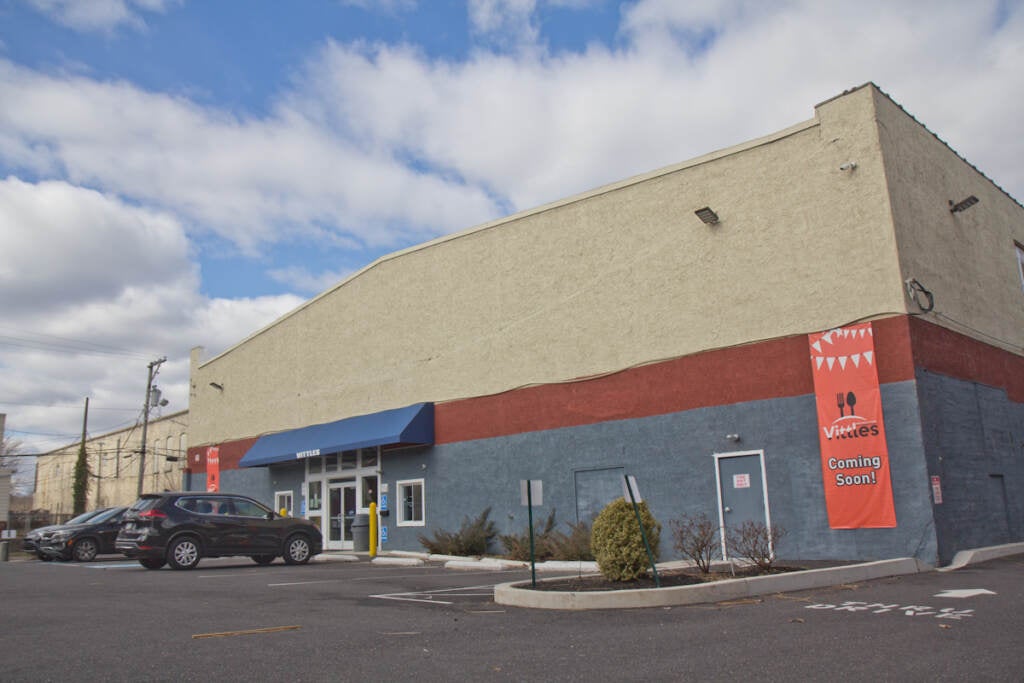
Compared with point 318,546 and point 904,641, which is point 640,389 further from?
point 904,641

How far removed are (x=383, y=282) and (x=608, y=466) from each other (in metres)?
10.7

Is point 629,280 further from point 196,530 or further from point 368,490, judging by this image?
point 368,490

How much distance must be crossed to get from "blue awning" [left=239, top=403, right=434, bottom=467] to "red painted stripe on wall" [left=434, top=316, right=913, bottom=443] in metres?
0.73

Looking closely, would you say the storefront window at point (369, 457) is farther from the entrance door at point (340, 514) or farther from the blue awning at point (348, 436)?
the entrance door at point (340, 514)

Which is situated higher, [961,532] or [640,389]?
[640,389]

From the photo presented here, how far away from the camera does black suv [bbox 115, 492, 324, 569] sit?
58.3ft

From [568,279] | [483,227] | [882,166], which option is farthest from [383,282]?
[882,166]

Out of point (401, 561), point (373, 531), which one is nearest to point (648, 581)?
point (401, 561)

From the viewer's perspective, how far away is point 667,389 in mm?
18609

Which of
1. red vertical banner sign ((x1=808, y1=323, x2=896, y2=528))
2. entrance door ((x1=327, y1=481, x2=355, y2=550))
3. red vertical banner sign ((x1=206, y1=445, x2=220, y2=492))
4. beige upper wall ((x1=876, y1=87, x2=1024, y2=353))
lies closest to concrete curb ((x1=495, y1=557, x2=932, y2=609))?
red vertical banner sign ((x1=808, y1=323, x2=896, y2=528))

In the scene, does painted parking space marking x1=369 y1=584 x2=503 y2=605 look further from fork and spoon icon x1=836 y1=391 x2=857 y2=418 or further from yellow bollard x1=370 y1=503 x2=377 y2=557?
yellow bollard x1=370 y1=503 x2=377 y2=557

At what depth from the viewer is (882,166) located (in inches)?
623

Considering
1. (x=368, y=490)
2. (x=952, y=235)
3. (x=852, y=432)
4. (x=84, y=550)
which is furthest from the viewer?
(x=368, y=490)

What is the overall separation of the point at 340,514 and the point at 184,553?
31.1 feet
